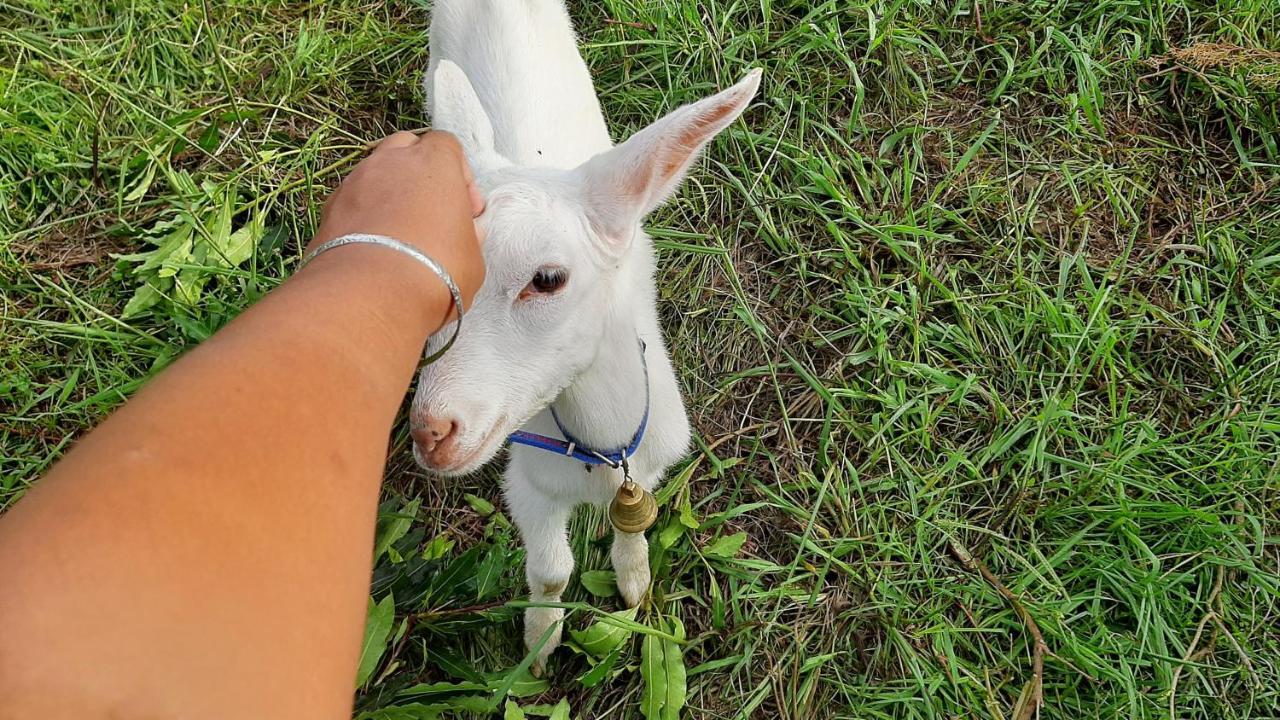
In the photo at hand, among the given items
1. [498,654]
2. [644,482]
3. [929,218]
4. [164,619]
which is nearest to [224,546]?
[164,619]

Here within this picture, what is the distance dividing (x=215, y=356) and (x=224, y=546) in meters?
0.31

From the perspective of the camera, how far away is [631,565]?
3.11 meters

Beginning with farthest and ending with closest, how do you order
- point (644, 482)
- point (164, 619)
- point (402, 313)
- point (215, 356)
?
point (644, 482)
point (402, 313)
point (215, 356)
point (164, 619)

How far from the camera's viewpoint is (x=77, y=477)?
112cm

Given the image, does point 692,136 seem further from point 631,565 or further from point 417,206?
point 631,565

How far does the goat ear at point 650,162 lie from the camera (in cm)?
205

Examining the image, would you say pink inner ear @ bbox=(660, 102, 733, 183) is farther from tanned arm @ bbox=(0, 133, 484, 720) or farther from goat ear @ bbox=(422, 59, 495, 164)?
tanned arm @ bbox=(0, 133, 484, 720)

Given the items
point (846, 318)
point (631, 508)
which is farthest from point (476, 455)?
point (846, 318)

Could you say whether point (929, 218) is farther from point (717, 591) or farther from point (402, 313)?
point (402, 313)

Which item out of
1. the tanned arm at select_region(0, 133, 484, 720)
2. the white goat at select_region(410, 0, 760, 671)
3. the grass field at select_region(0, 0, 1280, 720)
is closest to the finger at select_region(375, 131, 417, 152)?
the white goat at select_region(410, 0, 760, 671)

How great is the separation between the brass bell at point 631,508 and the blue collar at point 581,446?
0.08m

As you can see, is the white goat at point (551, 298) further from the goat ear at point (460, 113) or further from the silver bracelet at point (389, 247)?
the silver bracelet at point (389, 247)

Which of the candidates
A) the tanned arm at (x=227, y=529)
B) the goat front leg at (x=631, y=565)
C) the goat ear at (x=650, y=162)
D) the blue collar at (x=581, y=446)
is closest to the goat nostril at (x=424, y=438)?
the tanned arm at (x=227, y=529)

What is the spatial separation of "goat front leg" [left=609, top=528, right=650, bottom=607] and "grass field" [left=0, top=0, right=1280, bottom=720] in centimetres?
9
